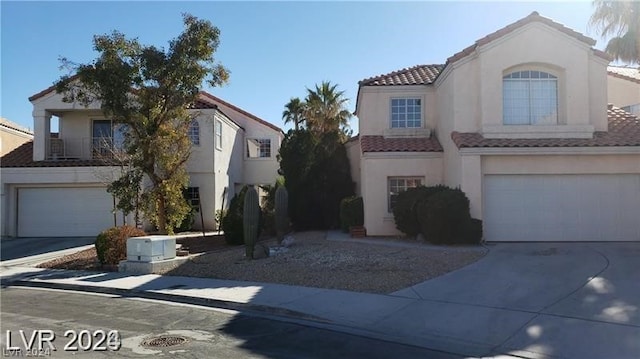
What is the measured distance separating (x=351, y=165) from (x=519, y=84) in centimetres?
874

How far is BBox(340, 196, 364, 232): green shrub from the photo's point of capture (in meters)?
20.0

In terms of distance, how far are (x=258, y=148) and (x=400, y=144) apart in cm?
→ 1474

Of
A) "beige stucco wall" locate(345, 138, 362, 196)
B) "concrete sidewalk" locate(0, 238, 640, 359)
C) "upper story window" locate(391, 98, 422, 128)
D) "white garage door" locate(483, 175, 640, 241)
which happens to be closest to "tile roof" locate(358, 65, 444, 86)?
"upper story window" locate(391, 98, 422, 128)

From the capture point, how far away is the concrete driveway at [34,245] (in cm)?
1869

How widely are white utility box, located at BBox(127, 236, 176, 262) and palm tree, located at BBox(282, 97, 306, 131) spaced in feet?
63.2

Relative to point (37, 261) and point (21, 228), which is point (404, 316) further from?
point (21, 228)

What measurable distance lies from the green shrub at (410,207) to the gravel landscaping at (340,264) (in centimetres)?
55

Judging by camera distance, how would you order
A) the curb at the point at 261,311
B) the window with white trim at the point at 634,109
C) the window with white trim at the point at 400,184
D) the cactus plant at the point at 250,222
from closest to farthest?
the curb at the point at 261,311
the cactus plant at the point at 250,222
the window with white trim at the point at 400,184
the window with white trim at the point at 634,109

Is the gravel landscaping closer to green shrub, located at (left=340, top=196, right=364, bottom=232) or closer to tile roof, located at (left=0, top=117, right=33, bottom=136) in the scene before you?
green shrub, located at (left=340, top=196, right=364, bottom=232)

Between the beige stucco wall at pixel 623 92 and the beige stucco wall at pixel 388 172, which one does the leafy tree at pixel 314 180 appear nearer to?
the beige stucco wall at pixel 388 172

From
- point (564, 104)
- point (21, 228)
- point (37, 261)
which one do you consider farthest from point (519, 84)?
point (21, 228)

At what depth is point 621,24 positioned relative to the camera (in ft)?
52.2

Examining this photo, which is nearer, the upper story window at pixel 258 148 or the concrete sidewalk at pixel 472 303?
the concrete sidewalk at pixel 472 303

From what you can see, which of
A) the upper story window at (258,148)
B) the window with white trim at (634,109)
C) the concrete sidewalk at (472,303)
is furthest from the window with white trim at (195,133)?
the window with white trim at (634,109)
